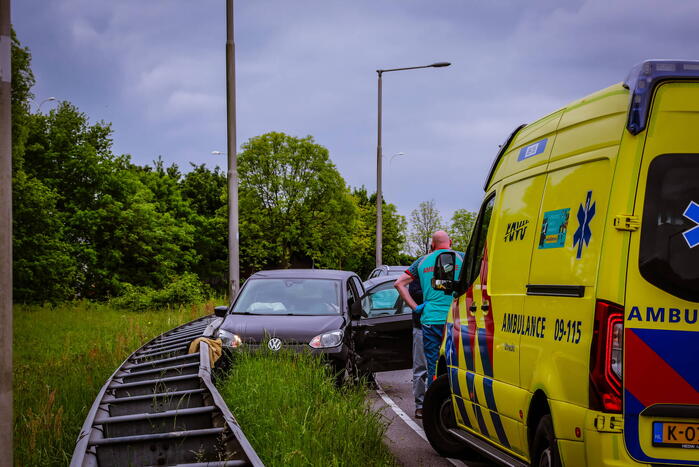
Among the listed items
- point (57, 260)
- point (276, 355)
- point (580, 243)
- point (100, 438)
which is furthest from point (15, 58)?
point (580, 243)

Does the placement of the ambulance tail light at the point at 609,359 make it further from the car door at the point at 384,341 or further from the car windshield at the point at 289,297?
the car windshield at the point at 289,297

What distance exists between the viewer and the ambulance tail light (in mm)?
4672

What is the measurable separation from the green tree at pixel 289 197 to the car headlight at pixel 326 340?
52994 millimetres

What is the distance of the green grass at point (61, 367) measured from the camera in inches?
305

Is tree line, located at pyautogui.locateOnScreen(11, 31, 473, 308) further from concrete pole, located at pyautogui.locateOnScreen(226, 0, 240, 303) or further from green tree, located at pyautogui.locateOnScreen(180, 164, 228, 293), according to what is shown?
concrete pole, located at pyautogui.locateOnScreen(226, 0, 240, 303)

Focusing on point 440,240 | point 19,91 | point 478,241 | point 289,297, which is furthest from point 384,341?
point 19,91

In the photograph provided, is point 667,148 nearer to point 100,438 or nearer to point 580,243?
point 580,243

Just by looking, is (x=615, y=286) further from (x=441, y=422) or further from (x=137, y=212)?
(x=137, y=212)

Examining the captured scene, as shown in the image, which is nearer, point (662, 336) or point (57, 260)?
point (662, 336)

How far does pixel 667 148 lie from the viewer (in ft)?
15.7

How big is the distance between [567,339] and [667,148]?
3.79ft

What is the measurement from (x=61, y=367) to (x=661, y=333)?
10.8 metres

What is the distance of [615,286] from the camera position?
185 inches

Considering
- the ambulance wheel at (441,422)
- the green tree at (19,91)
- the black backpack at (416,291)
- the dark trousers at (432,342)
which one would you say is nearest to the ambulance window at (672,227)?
the ambulance wheel at (441,422)
